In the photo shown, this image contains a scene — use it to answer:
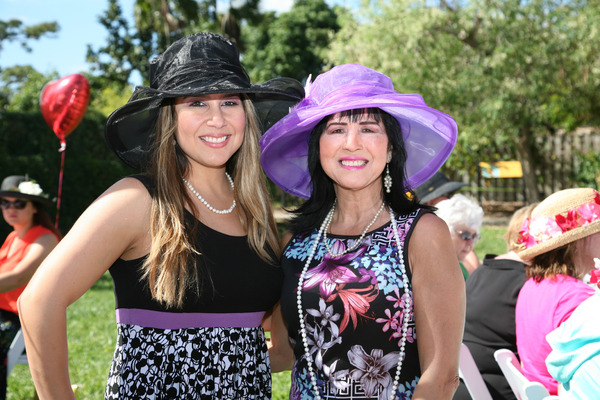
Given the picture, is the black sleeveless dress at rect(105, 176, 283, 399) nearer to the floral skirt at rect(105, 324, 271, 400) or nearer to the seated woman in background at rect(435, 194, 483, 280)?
the floral skirt at rect(105, 324, 271, 400)

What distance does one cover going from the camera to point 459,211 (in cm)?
453

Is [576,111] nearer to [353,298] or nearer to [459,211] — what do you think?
[459,211]

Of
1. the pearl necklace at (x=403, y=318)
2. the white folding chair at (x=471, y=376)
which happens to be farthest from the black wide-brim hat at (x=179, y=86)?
the white folding chair at (x=471, y=376)

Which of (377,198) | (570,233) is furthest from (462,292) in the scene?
(570,233)

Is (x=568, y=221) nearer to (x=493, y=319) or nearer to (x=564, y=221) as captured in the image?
(x=564, y=221)

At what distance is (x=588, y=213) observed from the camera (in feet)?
9.80

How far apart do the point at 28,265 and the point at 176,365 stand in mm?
3143

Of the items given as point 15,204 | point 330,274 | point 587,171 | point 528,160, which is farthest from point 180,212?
point 587,171

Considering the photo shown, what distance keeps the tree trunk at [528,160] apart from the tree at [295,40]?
11881mm

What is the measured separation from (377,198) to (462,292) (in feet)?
1.80

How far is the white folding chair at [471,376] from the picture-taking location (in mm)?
3082

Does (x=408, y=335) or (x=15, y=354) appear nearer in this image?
(x=408, y=335)

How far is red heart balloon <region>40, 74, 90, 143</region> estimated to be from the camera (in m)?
7.71

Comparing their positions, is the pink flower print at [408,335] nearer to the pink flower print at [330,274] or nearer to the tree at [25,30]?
the pink flower print at [330,274]
